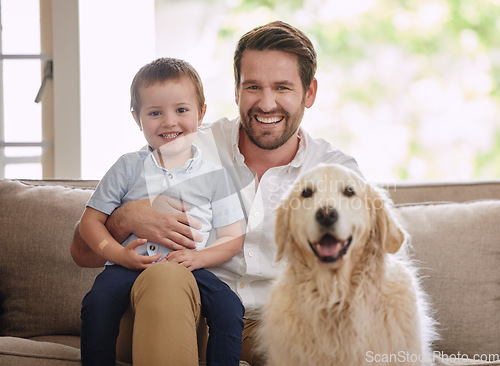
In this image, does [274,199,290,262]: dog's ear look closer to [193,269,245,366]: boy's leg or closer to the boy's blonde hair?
[193,269,245,366]: boy's leg

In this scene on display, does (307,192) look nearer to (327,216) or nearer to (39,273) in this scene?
(327,216)

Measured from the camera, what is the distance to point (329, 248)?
0.97 m

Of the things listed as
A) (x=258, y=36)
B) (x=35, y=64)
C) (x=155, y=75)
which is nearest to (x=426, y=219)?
(x=258, y=36)

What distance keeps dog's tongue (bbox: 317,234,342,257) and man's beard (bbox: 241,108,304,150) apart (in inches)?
21.5

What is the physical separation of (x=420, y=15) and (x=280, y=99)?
428 centimetres

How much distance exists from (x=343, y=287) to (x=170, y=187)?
0.54 m

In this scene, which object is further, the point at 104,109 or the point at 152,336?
the point at 104,109

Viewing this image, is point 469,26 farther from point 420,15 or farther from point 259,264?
point 259,264

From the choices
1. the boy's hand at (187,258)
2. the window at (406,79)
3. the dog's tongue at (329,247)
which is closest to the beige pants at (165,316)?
the boy's hand at (187,258)

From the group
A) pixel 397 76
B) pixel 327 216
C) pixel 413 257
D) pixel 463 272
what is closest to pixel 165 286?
pixel 327 216

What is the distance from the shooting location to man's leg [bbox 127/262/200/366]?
1020 mm

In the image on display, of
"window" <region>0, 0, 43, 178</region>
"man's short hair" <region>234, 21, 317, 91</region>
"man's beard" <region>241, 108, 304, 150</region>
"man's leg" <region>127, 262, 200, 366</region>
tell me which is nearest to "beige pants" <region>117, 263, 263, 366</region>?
"man's leg" <region>127, 262, 200, 366</region>

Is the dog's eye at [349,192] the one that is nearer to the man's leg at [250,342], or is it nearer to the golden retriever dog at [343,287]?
the golden retriever dog at [343,287]

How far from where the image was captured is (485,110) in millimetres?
5113
